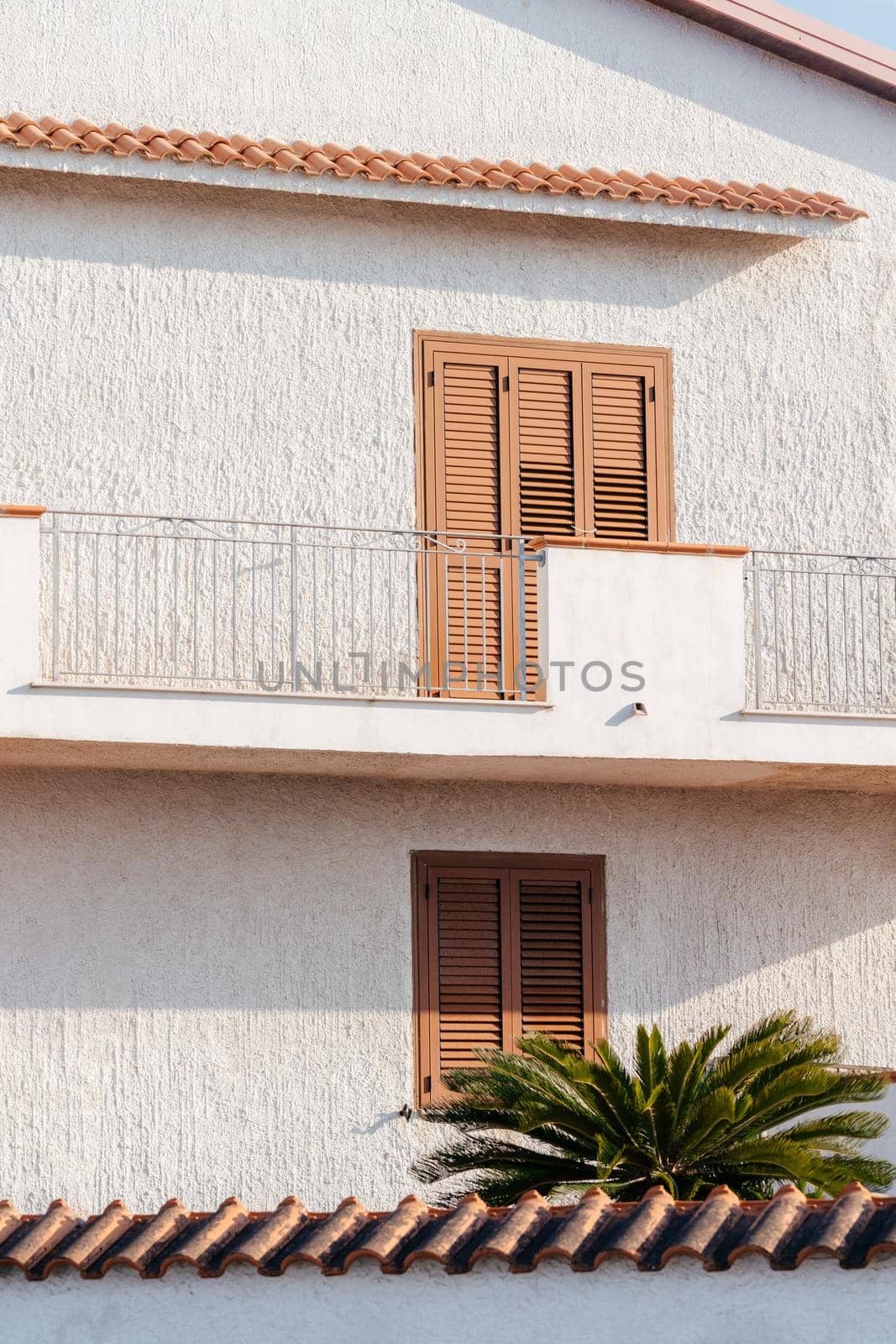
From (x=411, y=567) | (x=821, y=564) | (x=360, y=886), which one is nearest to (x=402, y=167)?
(x=411, y=567)

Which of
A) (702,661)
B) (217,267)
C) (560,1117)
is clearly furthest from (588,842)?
(217,267)

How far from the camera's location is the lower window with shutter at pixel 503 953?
13.0 meters

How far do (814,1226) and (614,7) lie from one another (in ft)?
30.3

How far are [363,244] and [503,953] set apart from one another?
14.7 feet

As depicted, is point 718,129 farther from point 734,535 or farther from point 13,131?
point 13,131

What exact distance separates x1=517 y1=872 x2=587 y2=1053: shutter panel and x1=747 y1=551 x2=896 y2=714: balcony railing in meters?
1.75

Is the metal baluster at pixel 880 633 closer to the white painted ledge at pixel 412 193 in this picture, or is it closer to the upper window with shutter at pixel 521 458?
the upper window with shutter at pixel 521 458

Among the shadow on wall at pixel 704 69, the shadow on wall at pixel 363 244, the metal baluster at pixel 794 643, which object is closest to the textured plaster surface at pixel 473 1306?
the metal baluster at pixel 794 643

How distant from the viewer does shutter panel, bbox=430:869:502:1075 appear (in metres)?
13.0

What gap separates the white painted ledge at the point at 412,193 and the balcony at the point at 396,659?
2.05 meters

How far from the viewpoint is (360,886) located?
12930 mm

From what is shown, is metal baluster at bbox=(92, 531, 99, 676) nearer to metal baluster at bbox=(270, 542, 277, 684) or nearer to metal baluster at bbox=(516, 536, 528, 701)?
metal baluster at bbox=(270, 542, 277, 684)

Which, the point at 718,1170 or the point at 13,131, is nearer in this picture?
the point at 718,1170

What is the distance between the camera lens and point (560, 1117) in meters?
10.5
